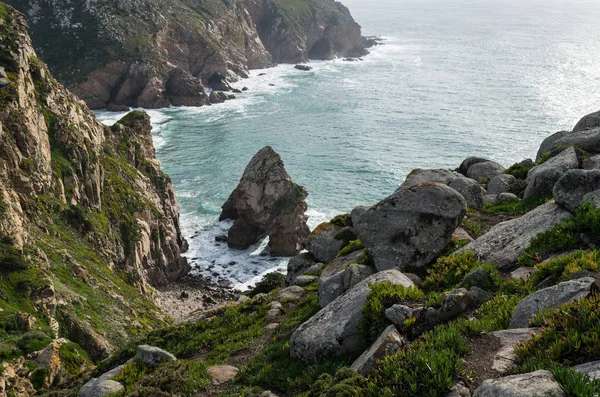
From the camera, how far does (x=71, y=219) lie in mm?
41094

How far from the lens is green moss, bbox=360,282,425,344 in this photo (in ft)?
38.9

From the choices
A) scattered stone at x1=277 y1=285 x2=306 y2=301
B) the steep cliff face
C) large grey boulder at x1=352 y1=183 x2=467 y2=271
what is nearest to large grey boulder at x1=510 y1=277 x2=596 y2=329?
large grey boulder at x1=352 y1=183 x2=467 y2=271

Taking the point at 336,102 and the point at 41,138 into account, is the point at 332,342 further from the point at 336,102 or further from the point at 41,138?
the point at 336,102

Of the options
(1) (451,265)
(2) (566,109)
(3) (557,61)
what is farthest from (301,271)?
(3) (557,61)

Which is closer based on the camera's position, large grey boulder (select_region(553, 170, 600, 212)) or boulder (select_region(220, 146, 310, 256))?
large grey boulder (select_region(553, 170, 600, 212))

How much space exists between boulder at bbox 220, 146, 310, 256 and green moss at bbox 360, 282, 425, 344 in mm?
52542

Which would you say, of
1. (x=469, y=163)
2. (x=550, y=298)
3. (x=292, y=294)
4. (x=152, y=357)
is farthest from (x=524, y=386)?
(x=469, y=163)

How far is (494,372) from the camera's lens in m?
8.43

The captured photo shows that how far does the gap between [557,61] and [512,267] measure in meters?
191

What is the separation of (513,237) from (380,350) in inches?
311

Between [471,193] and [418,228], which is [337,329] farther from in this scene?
[471,193]

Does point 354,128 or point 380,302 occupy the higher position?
point 380,302

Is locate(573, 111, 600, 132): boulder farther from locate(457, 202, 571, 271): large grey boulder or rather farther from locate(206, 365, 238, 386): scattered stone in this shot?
locate(206, 365, 238, 386): scattered stone

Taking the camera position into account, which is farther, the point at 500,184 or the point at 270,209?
the point at 270,209
